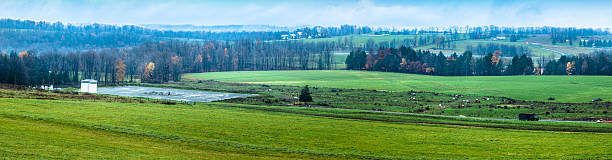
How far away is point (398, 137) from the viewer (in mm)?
41531

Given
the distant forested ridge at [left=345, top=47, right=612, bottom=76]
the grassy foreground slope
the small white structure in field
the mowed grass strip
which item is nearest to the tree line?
the distant forested ridge at [left=345, top=47, right=612, bottom=76]

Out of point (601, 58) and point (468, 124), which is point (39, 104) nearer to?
point (468, 124)

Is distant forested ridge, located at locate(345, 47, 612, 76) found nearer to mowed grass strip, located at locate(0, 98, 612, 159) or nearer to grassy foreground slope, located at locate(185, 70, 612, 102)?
grassy foreground slope, located at locate(185, 70, 612, 102)

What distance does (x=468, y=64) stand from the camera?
554 feet

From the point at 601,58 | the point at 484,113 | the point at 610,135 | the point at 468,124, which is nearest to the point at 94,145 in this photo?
the point at 468,124

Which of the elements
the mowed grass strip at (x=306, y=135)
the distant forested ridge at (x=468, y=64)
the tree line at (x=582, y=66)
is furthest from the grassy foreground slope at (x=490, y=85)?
the mowed grass strip at (x=306, y=135)

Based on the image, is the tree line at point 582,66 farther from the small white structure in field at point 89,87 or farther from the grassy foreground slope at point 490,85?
the small white structure in field at point 89,87

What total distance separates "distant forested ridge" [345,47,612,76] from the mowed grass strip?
12237cm

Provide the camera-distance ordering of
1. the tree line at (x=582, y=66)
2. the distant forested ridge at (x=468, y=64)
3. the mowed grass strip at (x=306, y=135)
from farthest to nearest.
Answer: the distant forested ridge at (x=468, y=64) → the tree line at (x=582, y=66) → the mowed grass strip at (x=306, y=135)

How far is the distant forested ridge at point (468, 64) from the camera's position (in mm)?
161000

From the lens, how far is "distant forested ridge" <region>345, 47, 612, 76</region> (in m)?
161

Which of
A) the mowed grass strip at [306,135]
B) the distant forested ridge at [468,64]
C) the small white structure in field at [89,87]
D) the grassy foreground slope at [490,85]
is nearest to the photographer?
the mowed grass strip at [306,135]

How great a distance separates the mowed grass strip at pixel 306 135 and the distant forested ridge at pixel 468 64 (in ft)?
401

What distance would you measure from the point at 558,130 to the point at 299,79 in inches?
3890
